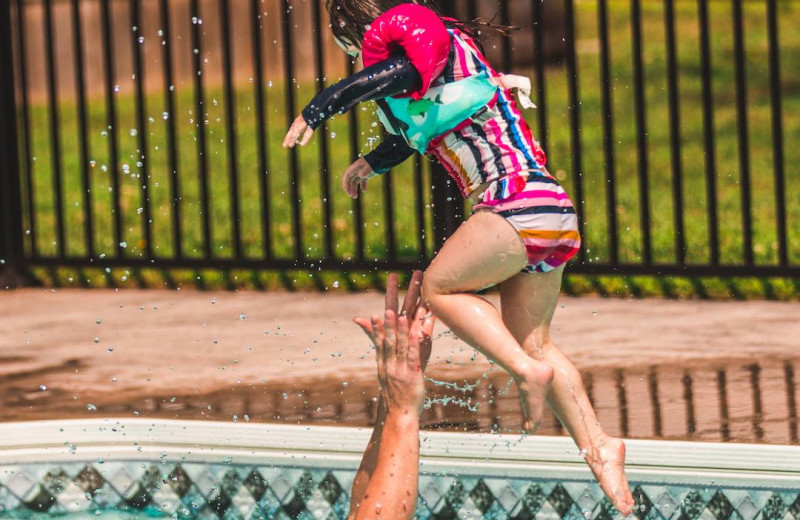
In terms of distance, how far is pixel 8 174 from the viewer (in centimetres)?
834

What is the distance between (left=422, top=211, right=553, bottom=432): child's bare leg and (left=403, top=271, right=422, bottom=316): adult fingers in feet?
0.41

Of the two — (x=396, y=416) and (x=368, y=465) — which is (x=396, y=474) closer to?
(x=396, y=416)

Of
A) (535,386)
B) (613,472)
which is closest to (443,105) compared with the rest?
(535,386)

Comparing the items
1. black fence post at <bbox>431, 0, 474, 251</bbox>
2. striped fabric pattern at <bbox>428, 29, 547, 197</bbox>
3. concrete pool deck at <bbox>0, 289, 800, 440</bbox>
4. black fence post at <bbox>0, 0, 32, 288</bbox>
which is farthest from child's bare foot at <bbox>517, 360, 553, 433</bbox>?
black fence post at <bbox>0, 0, 32, 288</bbox>

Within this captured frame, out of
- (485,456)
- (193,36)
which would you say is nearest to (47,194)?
(193,36)

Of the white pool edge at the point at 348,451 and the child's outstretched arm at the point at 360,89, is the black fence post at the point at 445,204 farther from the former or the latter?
the child's outstretched arm at the point at 360,89

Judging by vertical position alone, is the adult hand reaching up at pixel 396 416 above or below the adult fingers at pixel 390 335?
below

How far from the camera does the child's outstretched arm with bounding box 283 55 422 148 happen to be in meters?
3.76

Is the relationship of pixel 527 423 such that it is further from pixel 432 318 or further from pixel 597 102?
pixel 597 102

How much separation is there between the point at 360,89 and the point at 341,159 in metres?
8.54

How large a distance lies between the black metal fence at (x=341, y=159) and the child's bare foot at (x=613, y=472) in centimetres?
295

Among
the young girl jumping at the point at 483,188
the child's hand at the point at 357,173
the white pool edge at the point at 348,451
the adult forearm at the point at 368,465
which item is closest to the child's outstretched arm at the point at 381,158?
the child's hand at the point at 357,173

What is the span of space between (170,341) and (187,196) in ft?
13.4

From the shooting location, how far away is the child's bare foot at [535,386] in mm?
3889
